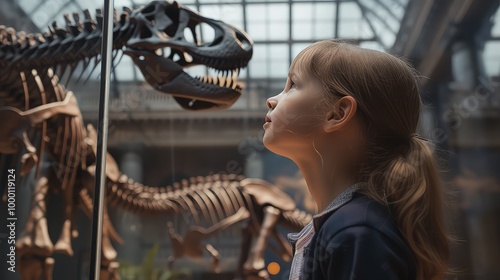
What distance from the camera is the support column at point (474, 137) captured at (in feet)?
13.1

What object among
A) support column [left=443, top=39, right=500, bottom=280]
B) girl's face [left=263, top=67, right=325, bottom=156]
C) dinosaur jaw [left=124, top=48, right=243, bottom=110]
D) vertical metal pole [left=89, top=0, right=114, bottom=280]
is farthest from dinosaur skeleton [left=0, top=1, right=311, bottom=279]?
support column [left=443, top=39, right=500, bottom=280]

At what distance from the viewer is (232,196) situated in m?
3.66

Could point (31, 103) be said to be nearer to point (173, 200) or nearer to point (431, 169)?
point (173, 200)

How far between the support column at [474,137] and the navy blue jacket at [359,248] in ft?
11.4

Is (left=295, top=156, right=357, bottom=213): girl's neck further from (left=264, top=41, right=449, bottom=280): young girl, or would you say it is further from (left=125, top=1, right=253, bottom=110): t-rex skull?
(left=125, top=1, right=253, bottom=110): t-rex skull

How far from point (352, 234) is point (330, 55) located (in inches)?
13.4

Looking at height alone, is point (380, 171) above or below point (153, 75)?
above

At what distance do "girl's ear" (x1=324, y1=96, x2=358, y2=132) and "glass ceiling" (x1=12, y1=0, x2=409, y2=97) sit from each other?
218 centimetres

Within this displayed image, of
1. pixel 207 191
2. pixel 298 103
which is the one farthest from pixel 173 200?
pixel 298 103

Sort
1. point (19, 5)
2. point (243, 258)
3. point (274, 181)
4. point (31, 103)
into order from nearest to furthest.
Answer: point (19, 5) → point (31, 103) → point (243, 258) → point (274, 181)

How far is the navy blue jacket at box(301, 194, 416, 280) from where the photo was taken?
2.32 feet

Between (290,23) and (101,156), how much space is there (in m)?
2.84

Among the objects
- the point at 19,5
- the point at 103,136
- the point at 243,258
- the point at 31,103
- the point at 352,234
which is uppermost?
the point at 19,5

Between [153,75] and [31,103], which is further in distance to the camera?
[153,75]
